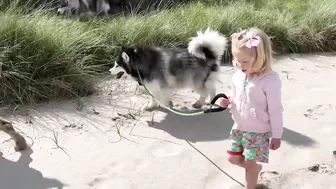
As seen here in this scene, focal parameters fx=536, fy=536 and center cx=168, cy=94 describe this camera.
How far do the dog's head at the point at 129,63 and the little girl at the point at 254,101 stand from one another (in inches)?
63.7

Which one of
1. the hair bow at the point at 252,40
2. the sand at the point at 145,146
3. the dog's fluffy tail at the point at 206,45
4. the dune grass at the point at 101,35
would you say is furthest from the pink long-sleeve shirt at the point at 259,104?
the dune grass at the point at 101,35

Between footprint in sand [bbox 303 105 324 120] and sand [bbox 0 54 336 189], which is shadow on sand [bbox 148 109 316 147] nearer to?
sand [bbox 0 54 336 189]

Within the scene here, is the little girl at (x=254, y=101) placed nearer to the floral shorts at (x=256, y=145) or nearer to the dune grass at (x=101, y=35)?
the floral shorts at (x=256, y=145)

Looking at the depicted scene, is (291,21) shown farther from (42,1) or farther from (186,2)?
(42,1)

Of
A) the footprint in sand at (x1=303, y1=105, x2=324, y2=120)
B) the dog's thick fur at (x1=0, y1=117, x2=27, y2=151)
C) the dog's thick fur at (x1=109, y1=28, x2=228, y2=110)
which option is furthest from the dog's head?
the footprint in sand at (x1=303, y1=105, x2=324, y2=120)

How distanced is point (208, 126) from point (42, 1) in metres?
4.74

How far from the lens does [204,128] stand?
464 centimetres

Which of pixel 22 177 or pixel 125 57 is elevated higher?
pixel 125 57

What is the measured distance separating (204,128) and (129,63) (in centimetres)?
90

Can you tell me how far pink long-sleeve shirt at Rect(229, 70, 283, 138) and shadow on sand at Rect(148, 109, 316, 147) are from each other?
1.13 metres

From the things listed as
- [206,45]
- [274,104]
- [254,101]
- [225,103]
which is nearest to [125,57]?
[206,45]

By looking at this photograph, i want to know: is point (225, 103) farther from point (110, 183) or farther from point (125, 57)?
point (125, 57)

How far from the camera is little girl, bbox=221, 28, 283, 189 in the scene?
10.2ft

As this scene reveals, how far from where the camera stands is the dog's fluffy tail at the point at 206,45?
4770 millimetres
